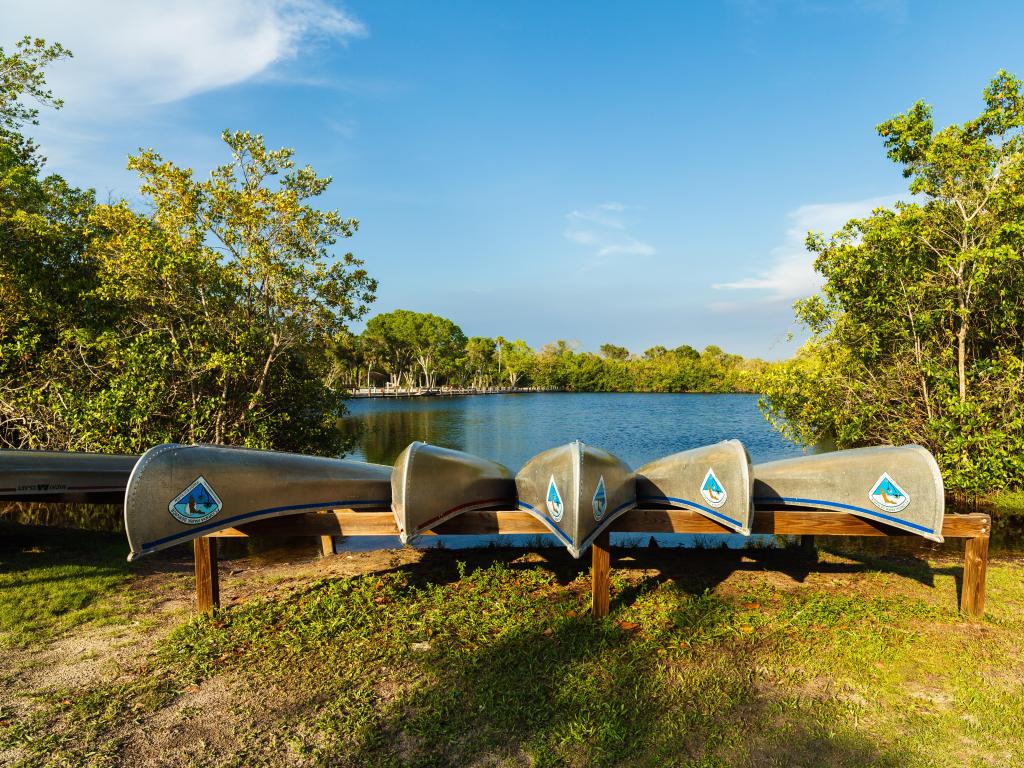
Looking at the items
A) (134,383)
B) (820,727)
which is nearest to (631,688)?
(820,727)

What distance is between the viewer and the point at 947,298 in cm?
1084

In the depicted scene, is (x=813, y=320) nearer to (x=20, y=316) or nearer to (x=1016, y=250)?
(x=1016, y=250)

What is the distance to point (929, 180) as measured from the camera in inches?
425

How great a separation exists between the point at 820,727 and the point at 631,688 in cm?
112

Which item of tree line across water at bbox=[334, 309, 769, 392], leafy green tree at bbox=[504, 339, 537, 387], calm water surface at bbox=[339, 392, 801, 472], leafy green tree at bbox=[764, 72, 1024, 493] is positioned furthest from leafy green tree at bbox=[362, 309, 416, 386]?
leafy green tree at bbox=[764, 72, 1024, 493]

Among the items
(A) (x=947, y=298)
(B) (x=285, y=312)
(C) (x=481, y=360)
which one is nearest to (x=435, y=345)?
(C) (x=481, y=360)

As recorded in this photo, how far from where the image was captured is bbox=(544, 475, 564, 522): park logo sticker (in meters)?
4.73

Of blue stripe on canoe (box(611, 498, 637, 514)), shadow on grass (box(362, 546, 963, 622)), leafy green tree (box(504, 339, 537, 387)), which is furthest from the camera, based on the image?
leafy green tree (box(504, 339, 537, 387))

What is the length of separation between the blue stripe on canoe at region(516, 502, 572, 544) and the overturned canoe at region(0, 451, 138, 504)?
4317 millimetres

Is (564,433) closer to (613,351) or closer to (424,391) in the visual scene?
(424,391)

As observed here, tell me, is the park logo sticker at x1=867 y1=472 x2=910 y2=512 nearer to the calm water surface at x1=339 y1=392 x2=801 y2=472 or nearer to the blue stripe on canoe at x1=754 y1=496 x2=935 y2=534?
the blue stripe on canoe at x1=754 y1=496 x2=935 y2=534

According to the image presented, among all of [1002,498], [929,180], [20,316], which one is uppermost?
[929,180]

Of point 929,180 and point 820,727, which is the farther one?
point 929,180

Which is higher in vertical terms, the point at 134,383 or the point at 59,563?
the point at 134,383
